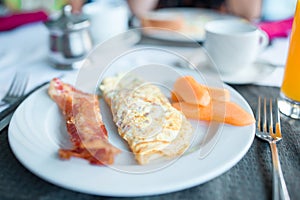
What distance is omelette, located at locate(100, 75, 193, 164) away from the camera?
0.58 metres

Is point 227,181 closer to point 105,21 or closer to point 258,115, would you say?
point 258,115

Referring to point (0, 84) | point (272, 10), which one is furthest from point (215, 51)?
point (272, 10)

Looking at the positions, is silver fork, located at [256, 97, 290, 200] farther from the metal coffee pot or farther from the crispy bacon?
the metal coffee pot

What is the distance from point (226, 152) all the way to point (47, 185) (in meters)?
0.29

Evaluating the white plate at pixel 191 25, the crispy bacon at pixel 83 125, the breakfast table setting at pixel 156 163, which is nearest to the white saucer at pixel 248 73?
the breakfast table setting at pixel 156 163

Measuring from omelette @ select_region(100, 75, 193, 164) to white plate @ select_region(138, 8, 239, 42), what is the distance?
0.42 metres

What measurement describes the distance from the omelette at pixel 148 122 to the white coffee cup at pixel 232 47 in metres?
0.26

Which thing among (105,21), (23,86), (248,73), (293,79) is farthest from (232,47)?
(23,86)

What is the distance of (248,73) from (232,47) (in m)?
0.09

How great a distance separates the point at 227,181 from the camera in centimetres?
52

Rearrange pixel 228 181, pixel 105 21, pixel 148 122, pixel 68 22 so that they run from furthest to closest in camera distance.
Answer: pixel 105 21 < pixel 68 22 < pixel 148 122 < pixel 228 181

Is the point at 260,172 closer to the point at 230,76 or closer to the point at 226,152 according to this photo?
the point at 226,152

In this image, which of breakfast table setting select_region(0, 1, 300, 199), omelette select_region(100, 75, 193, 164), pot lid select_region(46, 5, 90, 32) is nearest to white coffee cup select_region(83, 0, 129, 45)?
pot lid select_region(46, 5, 90, 32)

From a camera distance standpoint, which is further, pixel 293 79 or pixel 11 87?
pixel 11 87
